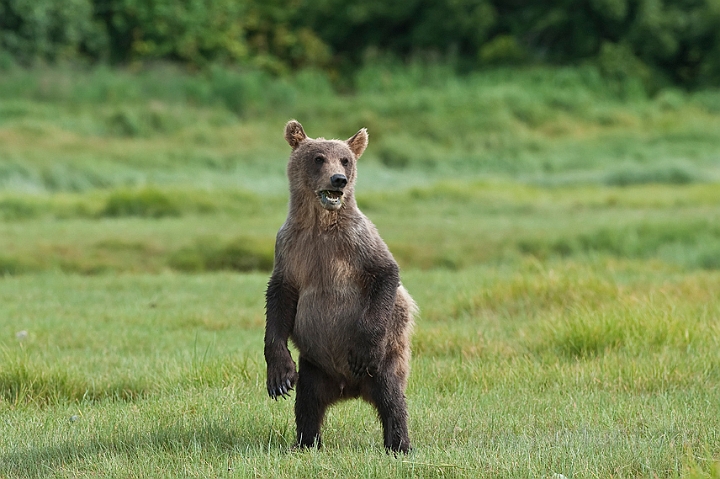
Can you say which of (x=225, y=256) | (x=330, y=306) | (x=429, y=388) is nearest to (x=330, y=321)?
(x=330, y=306)

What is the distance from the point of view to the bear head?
5527 mm

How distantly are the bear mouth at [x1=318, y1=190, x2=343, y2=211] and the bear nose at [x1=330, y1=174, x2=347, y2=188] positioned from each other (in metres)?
0.07

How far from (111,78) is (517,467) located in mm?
25184

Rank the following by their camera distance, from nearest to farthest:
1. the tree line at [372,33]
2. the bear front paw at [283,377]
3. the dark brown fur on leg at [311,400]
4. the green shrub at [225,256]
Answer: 1. the bear front paw at [283,377]
2. the dark brown fur on leg at [311,400]
3. the green shrub at [225,256]
4. the tree line at [372,33]

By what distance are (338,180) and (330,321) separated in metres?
0.79

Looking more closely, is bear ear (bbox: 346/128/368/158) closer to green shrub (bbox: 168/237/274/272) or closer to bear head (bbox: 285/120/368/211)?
bear head (bbox: 285/120/368/211)

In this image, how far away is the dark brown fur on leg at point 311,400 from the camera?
578cm

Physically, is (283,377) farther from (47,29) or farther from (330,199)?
(47,29)

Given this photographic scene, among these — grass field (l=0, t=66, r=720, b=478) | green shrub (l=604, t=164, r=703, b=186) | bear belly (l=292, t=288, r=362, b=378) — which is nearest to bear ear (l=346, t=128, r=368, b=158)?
bear belly (l=292, t=288, r=362, b=378)

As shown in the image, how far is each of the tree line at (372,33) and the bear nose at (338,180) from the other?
26772 mm

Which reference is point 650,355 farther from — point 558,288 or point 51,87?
point 51,87

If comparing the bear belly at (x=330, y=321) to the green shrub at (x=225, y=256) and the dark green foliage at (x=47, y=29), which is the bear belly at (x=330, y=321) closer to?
the green shrub at (x=225, y=256)

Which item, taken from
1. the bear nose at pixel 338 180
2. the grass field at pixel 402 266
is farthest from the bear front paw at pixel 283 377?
the bear nose at pixel 338 180

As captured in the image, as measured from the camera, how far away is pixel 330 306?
5672mm
